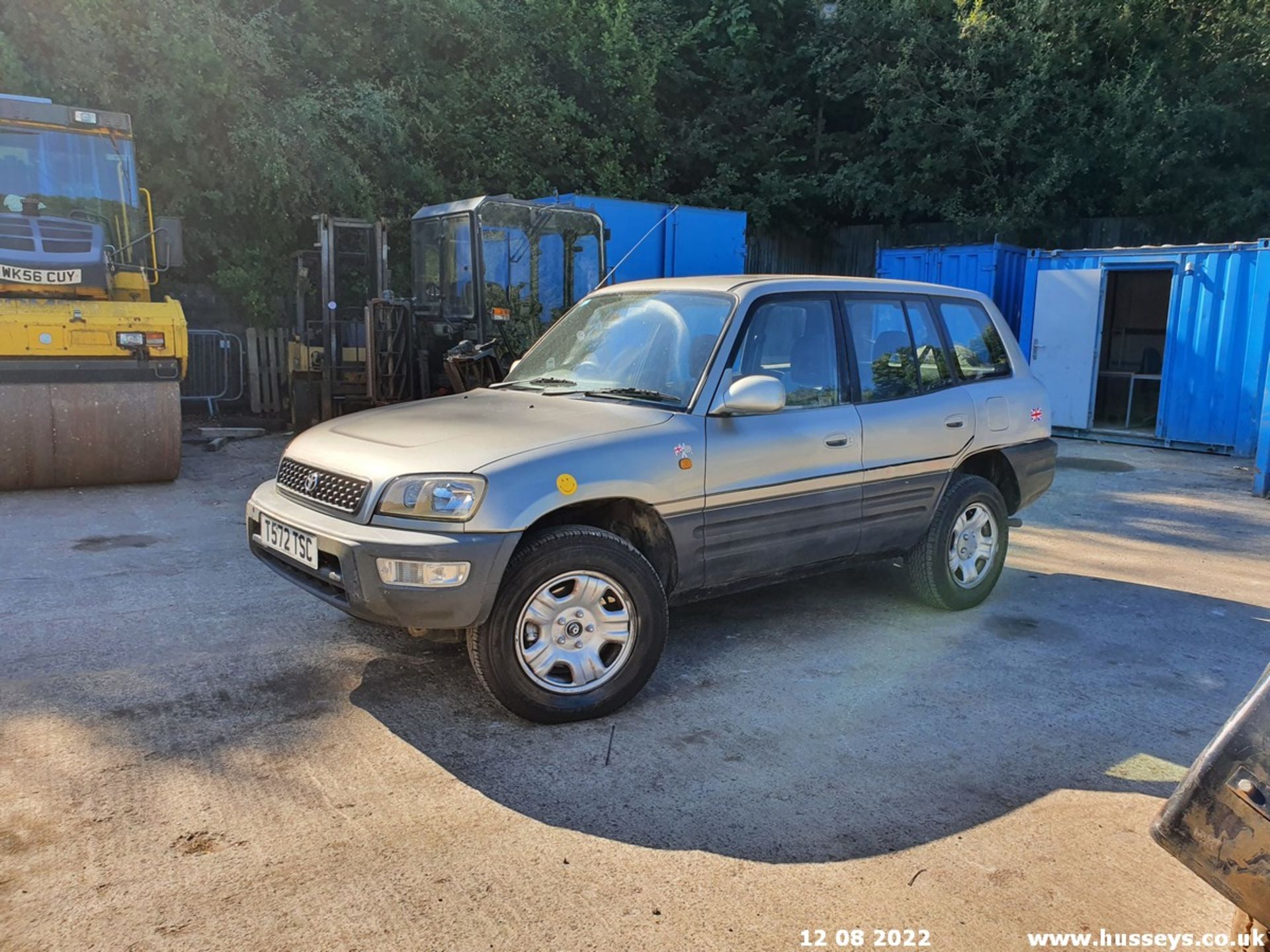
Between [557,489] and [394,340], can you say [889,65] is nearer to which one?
[394,340]

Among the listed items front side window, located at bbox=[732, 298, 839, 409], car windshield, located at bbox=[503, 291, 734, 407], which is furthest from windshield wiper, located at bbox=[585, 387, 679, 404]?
front side window, located at bbox=[732, 298, 839, 409]

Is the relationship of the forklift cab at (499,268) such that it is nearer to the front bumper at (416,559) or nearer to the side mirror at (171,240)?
the side mirror at (171,240)

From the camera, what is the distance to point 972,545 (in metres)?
5.57

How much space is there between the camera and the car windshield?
4492 millimetres

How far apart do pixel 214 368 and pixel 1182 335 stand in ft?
44.0

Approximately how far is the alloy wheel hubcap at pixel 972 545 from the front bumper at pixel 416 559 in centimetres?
293

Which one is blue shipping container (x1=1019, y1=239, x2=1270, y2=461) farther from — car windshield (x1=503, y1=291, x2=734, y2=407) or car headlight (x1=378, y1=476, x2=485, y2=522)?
car headlight (x1=378, y1=476, x2=485, y2=522)

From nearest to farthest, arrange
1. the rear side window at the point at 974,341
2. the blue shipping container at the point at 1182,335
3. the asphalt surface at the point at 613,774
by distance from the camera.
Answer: the asphalt surface at the point at 613,774 → the rear side window at the point at 974,341 → the blue shipping container at the point at 1182,335

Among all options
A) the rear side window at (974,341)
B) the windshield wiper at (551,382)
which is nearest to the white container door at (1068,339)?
the rear side window at (974,341)

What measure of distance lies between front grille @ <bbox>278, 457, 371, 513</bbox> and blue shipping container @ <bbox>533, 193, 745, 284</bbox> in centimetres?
929

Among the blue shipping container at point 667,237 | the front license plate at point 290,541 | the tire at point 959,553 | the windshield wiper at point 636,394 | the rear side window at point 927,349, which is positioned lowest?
the tire at point 959,553

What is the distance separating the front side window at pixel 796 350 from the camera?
15.0 feet

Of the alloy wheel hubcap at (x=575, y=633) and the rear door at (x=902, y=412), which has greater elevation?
the rear door at (x=902, y=412)

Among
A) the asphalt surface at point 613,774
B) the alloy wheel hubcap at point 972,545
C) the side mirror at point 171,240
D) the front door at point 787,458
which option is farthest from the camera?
the side mirror at point 171,240
